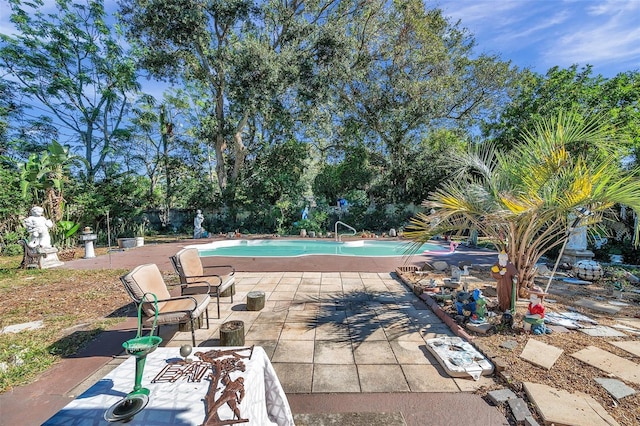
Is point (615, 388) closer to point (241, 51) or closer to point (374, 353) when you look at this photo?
point (374, 353)

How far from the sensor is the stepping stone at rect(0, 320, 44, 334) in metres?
4.13

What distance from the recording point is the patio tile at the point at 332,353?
3.33m

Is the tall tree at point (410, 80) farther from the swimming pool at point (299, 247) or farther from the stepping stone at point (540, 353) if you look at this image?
the stepping stone at point (540, 353)

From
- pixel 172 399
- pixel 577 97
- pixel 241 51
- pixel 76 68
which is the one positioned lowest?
pixel 172 399

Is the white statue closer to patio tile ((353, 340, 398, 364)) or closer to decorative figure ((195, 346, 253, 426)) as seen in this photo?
decorative figure ((195, 346, 253, 426))

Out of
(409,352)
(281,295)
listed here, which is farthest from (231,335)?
(281,295)

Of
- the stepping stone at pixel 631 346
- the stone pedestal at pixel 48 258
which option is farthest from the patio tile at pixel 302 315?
the stone pedestal at pixel 48 258

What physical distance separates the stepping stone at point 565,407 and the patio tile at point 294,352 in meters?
2.18

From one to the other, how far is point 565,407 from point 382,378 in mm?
1554

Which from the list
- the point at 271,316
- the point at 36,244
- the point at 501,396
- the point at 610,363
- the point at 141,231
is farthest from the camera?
the point at 141,231

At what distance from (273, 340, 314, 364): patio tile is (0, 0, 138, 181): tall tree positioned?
1820cm

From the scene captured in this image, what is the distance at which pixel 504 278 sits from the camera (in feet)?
14.1

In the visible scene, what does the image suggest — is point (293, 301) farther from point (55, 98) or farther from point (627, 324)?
point (55, 98)

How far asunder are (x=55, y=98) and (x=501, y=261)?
23016 mm
